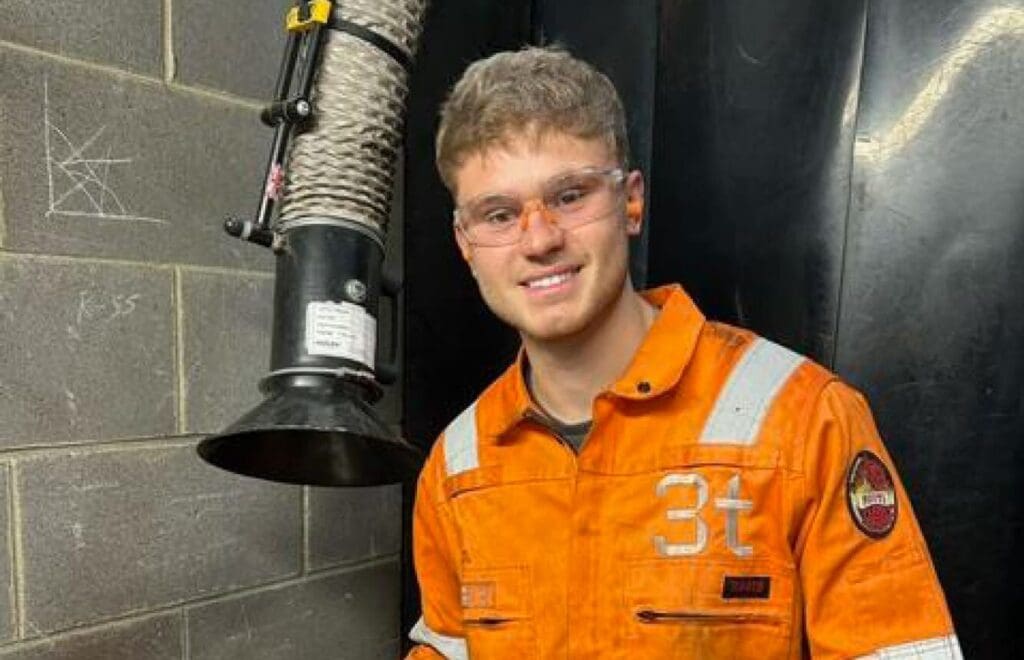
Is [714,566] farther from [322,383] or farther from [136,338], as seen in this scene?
[136,338]

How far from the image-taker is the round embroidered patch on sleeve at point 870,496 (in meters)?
0.85

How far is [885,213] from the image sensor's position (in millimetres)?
1196

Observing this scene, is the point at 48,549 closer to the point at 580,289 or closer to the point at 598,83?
the point at 580,289

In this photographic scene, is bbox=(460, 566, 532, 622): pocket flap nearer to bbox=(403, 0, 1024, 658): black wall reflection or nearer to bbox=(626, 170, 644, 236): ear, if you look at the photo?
bbox=(626, 170, 644, 236): ear

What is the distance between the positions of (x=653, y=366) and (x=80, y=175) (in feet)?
2.72

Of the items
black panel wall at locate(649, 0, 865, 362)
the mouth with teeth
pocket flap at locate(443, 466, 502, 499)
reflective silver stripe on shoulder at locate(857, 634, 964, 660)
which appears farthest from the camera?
black panel wall at locate(649, 0, 865, 362)

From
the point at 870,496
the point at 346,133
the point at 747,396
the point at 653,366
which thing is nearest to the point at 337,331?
the point at 346,133

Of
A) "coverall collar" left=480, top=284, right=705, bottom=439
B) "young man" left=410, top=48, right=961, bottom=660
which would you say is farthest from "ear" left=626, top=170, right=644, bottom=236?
"coverall collar" left=480, top=284, right=705, bottom=439

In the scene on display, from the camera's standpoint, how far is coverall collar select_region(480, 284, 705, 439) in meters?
0.94

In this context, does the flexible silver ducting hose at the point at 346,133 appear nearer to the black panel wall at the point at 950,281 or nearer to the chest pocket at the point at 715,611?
the chest pocket at the point at 715,611

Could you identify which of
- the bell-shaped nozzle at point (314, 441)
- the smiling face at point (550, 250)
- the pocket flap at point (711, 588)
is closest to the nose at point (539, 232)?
the smiling face at point (550, 250)

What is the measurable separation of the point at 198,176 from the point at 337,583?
2.46 ft

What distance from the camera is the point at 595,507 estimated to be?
94 cm

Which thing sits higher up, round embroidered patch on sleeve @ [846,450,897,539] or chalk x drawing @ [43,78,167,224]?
chalk x drawing @ [43,78,167,224]
